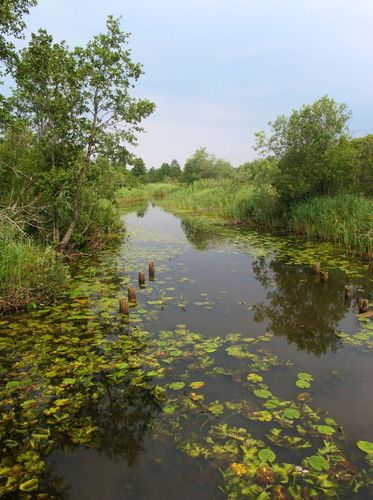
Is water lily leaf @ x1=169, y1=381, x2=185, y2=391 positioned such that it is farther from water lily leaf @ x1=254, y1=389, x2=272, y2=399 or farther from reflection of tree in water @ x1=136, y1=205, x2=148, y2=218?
reflection of tree in water @ x1=136, y1=205, x2=148, y2=218

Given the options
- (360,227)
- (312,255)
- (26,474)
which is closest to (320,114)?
(360,227)

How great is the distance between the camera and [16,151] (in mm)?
10508

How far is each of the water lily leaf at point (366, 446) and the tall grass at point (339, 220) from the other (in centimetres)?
883

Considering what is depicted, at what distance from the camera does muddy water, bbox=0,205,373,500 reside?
3059 mm

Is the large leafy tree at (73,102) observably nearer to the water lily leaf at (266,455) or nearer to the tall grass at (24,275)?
the tall grass at (24,275)

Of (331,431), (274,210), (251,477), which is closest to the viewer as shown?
(251,477)

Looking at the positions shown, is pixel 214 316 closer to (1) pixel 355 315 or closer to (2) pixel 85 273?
(1) pixel 355 315

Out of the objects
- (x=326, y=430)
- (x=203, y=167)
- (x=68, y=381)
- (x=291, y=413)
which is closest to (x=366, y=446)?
(x=326, y=430)

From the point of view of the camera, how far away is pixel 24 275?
6.99 meters

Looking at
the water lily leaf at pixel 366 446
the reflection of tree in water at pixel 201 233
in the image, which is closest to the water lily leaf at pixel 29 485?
the water lily leaf at pixel 366 446

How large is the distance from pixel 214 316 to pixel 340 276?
4752mm

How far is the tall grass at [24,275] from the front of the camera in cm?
661

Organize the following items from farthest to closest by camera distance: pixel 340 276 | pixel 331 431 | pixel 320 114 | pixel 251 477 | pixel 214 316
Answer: pixel 320 114 → pixel 340 276 → pixel 214 316 → pixel 331 431 → pixel 251 477

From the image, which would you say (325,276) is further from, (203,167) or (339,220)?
(203,167)
